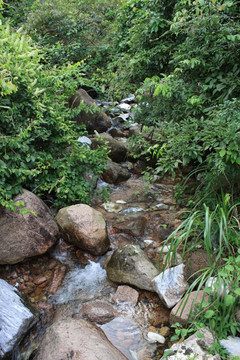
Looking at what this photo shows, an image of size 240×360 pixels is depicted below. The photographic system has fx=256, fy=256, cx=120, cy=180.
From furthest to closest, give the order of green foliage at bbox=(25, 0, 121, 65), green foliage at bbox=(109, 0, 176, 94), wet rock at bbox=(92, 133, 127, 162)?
green foliage at bbox=(25, 0, 121, 65) < wet rock at bbox=(92, 133, 127, 162) < green foliage at bbox=(109, 0, 176, 94)

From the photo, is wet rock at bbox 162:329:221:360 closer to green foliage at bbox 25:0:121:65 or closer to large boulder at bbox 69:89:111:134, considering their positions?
large boulder at bbox 69:89:111:134

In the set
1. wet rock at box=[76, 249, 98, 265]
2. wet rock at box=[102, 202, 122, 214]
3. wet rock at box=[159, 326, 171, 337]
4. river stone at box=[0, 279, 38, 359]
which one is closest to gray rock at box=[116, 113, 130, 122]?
wet rock at box=[102, 202, 122, 214]

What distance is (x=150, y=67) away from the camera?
4.74m

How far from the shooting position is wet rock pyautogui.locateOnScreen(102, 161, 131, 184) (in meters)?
5.75

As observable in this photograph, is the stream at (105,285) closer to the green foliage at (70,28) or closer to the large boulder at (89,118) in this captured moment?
the large boulder at (89,118)

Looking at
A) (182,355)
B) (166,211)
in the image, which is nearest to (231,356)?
(182,355)

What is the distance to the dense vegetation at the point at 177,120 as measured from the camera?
246cm

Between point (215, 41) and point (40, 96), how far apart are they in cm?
243

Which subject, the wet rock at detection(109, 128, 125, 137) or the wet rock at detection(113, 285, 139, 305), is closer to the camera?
the wet rock at detection(113, 285, 139, 305)

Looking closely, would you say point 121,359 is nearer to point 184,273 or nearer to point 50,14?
point 184,273

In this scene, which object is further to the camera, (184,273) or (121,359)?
(184,273)

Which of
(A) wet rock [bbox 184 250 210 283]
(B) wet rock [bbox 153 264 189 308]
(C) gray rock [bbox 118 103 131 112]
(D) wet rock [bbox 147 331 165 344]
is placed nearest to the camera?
(D) wet rock [bbox 147 331 165 344]

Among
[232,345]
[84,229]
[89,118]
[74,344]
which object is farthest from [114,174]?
[232,345]

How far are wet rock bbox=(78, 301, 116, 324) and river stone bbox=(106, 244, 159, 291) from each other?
0.36m
